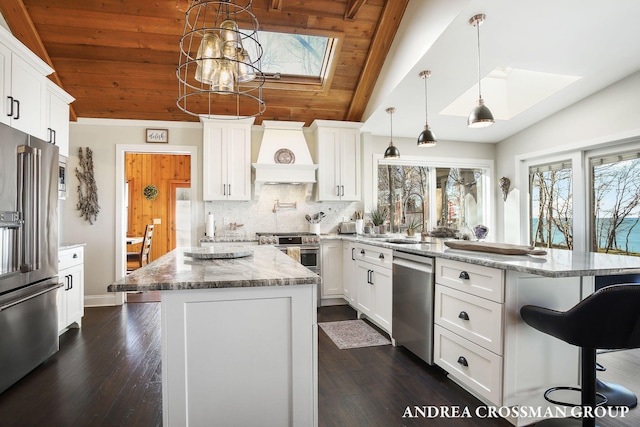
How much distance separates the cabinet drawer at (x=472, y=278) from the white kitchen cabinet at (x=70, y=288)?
10.6 ft

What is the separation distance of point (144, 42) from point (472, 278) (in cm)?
390

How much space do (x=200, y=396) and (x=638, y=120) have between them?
433cm

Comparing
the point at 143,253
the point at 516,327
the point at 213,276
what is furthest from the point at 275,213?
the point at 516,327

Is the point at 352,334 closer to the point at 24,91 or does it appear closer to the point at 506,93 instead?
the point at 24,91

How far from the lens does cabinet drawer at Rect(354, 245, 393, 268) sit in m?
3.16

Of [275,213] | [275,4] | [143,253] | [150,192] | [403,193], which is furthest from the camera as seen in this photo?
[150,192]

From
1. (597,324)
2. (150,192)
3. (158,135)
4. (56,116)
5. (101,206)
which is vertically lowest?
(597,324)

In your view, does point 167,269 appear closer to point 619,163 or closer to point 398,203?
point 398,203

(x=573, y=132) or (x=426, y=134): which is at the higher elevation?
(x=573, y=132)

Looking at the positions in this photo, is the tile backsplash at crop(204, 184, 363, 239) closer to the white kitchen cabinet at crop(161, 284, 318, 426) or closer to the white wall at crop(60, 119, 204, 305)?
the white wall at crop(60, 119, 204, 305)

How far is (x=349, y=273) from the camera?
424cm

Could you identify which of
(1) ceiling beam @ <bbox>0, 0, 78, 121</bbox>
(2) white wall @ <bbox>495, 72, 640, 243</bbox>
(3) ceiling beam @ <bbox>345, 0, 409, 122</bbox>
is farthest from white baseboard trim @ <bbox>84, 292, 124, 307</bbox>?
(2) white wall @ <bbox>495, 72, 640, 243</bbox>

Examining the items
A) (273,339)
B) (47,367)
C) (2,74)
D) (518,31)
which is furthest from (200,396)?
(518,31)

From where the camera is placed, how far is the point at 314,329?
1563 mm
